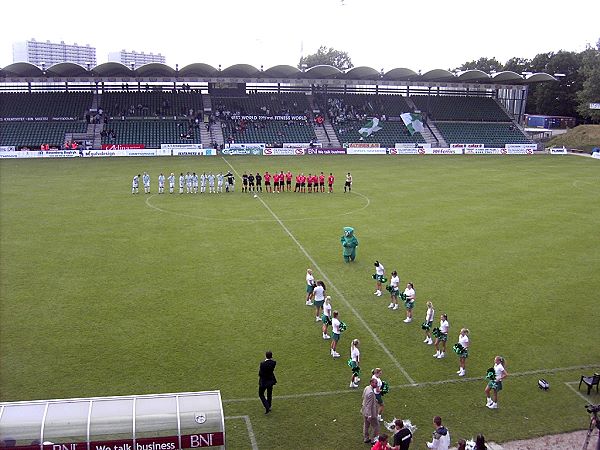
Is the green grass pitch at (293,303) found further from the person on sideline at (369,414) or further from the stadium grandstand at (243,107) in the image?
the stadium grandstand at (243,107)

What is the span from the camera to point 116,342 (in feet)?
46.0

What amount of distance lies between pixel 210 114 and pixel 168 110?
194 inches

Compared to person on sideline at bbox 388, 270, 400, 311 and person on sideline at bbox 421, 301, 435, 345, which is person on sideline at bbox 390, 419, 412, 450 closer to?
person on sideline at bbox 421, 301, 435, 345

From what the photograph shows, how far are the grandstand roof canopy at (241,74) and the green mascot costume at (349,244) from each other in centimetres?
4362

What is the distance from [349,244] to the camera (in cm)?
2059

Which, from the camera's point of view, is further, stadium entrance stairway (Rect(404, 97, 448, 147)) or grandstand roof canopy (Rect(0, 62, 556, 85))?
stadium entrance stairway (Rect(404, 97, 448, 147))

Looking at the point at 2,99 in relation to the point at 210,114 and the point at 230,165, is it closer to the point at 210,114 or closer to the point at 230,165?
the point at 210,114

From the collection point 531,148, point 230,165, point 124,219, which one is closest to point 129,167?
point 230,165

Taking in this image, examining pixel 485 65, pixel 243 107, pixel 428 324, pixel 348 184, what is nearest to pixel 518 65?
pixel 485 65

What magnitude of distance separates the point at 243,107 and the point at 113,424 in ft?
208

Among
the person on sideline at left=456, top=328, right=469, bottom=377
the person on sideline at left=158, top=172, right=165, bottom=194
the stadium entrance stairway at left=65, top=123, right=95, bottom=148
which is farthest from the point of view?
the stadium entrance stairway at left=65, top=123, right=95, bottom=148

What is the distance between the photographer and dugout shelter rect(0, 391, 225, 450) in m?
8.08

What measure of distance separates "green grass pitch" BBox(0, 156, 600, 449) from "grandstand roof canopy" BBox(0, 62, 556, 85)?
27602 mm

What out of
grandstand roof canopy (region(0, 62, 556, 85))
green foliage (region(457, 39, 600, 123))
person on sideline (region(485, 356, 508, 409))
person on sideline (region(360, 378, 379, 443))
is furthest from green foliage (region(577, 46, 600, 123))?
person on sideline (region(360, 378, 379, 443))
